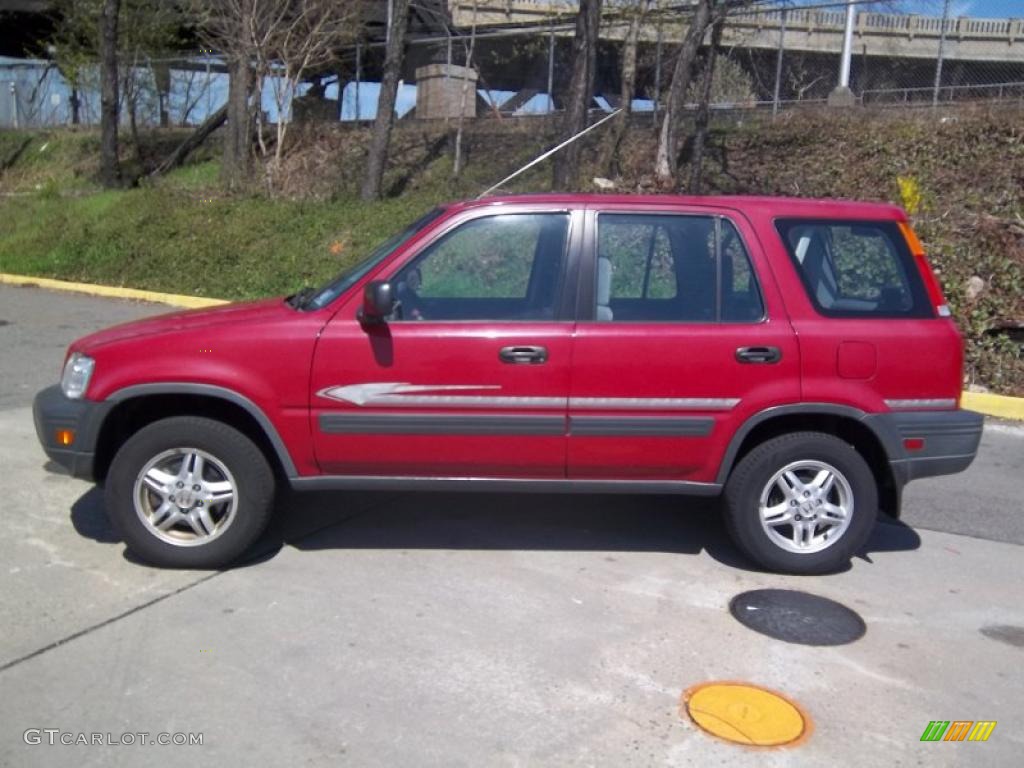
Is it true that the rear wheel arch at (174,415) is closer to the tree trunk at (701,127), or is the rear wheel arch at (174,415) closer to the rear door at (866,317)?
the rear door at (866,317)

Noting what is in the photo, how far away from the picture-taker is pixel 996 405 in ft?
31.2

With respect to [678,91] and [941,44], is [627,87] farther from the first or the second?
[941,44]

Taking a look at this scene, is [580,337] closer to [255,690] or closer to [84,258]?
[255,690]

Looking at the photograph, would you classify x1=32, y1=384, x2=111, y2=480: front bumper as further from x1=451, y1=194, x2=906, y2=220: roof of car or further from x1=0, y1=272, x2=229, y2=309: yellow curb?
x1=0, y1=272, x2=229, y2=309: yellow curb

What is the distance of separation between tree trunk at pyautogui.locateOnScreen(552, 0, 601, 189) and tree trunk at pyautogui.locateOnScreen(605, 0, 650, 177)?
66 centimetres

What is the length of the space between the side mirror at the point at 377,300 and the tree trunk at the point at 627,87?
1320 centimetres

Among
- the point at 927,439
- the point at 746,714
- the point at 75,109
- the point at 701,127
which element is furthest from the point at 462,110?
the point at 746,714

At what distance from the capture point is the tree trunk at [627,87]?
17234 mm

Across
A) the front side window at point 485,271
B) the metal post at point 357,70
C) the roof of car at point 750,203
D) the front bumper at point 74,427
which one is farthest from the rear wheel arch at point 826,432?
the metal post at point 357,70

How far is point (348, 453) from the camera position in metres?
4.98

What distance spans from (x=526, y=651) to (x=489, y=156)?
16777mm

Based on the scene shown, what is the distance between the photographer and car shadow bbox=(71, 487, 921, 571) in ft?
18.3

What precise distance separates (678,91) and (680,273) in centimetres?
1139

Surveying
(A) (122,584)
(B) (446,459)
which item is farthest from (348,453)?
(A) (122,584)
